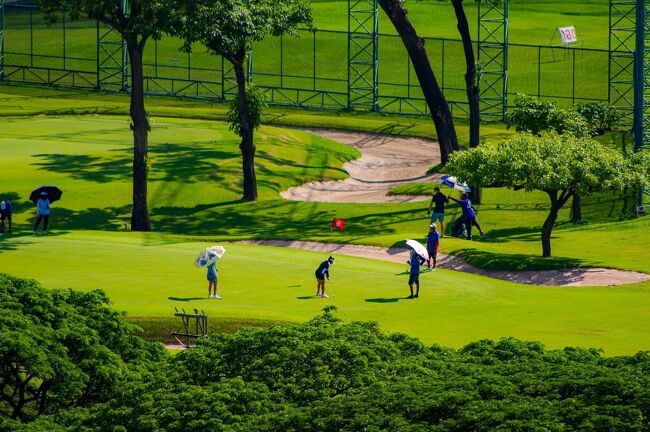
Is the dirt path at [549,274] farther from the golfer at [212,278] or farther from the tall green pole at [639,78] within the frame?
the tall green pole at [639,78]

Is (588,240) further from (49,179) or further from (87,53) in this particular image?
(87,53)

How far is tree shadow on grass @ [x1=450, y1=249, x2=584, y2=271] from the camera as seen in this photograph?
43.8 metres

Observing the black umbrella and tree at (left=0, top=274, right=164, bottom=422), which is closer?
tree at (left=0, top=274, right=164, bottom=422)

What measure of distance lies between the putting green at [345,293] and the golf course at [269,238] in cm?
7

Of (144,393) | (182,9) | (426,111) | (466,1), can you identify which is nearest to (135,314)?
(144,393)

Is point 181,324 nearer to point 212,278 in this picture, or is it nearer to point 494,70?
point 212,278

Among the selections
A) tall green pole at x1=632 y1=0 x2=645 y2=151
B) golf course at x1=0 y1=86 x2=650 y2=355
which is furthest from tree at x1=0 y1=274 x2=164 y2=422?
tall green pole at x1=632 y1=0 x2=645 y2=151

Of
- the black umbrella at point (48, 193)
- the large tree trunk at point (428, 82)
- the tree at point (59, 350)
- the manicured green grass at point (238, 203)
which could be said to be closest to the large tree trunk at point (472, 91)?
the manicured green grass at point (238, 203)

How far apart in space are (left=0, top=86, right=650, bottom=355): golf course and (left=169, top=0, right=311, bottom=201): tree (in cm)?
307

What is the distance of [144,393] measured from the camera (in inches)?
904

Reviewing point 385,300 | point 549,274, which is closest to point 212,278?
point 385,300

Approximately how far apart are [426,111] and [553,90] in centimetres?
1336

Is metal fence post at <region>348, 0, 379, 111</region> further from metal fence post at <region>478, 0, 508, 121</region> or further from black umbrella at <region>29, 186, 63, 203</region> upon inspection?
black umbrella at <region>29, 186, 63, 203</region>

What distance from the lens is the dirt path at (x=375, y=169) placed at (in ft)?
205
